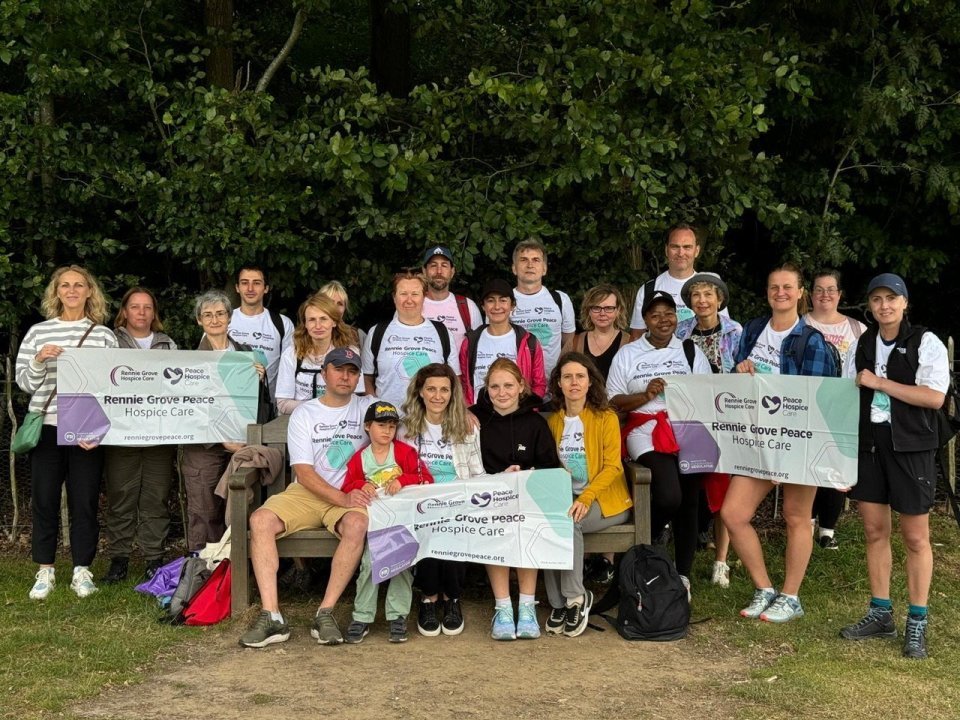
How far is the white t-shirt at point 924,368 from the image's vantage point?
222 inches

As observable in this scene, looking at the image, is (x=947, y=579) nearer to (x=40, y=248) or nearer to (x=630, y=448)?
(x=630, y=448)

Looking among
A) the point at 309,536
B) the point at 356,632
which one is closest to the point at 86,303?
the point at 309,536

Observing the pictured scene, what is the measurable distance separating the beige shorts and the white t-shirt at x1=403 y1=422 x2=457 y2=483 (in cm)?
54

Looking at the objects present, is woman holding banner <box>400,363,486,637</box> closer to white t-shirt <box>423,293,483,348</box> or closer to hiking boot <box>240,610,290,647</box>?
hiking boot <box>240,610,290,647</box>

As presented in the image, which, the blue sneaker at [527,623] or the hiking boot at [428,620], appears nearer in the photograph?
the blue sneaker at [527,623]

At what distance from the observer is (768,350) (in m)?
6.46

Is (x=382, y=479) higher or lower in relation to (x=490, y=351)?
lower

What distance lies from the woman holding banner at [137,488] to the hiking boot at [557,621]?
2.82 metres

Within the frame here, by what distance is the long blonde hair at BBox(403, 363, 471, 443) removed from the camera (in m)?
6.34

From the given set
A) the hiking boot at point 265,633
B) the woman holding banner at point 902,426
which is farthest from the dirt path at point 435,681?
the woman holding banner at point 902,426

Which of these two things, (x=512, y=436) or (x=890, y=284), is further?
(x=512, y=436)

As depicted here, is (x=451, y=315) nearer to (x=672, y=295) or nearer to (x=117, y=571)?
(x=672, y=295)

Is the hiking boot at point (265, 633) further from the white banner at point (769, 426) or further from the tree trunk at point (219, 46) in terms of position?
the tree trunk at point (219, 46)

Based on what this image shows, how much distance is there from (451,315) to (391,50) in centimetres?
435
